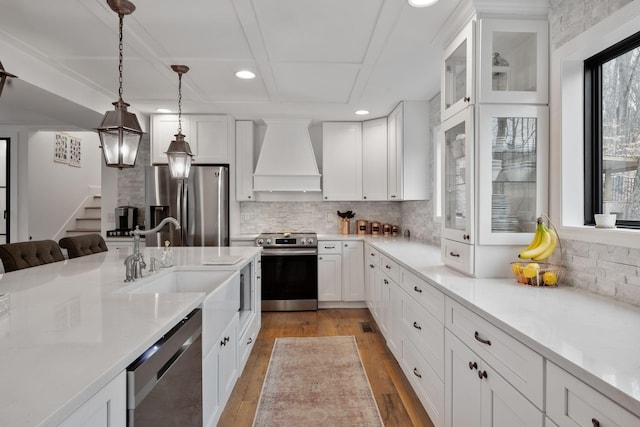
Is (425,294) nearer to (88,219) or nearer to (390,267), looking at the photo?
(390,267)

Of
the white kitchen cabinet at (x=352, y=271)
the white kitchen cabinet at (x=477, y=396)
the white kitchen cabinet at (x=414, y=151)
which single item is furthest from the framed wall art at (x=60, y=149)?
the white kitchen cabinet at (x=477, y=396)

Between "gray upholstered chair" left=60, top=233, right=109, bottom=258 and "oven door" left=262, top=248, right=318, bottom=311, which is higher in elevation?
"gray upholstered chair" left=60, top=233, right=109, bottom=258

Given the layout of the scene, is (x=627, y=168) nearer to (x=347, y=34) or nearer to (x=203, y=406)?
(x=347, y=34)

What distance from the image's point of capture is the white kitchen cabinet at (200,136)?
4.32 metres

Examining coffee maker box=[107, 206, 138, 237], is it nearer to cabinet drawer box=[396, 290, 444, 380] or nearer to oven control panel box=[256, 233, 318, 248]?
oven control panel box=[256, 233, 318, 248]

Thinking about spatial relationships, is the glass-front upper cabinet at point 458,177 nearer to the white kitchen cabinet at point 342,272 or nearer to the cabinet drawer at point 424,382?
the cabinet drawer at point 424,382

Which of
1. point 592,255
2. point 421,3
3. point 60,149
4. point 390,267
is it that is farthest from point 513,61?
point 60,149

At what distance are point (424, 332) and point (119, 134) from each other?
6.78 feet

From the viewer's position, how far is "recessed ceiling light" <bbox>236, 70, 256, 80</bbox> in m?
3.03

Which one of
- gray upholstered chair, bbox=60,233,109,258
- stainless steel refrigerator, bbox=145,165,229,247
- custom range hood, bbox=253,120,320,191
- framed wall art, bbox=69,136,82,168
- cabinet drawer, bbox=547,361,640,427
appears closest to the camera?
cabinet drawer, bbox=547,361,640,427

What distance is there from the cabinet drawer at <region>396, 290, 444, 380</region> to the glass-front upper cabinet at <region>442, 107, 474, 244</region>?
51cm

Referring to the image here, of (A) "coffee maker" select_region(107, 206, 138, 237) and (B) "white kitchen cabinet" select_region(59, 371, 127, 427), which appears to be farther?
(A) "coffee maker" select_region(107, 206, 138, 237)

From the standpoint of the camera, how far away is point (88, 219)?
621 centimetres

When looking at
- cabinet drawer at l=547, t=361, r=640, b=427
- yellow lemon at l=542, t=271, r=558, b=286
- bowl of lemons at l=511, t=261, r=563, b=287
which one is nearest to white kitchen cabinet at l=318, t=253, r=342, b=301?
bowl of lemons at l=511, t=261, r=563, b=287
